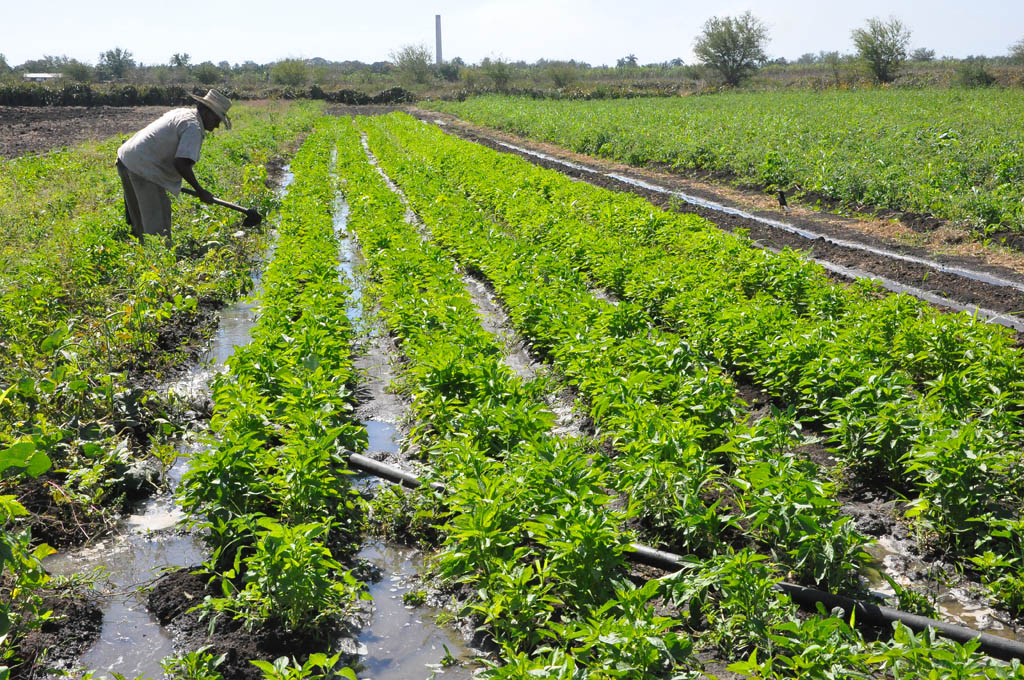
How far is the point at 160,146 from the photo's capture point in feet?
26.3

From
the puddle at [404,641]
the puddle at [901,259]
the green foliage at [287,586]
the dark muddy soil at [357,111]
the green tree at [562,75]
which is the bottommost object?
the puddle at [404,641]

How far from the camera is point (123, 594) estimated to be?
3666mm

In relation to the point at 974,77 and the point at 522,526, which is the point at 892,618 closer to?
the point at 522,526

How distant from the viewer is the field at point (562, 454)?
3.11 m

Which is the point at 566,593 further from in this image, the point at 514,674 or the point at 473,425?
the point at 473,425

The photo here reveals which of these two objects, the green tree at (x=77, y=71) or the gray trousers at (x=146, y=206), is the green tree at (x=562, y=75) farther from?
the gray trousers at (x=146, y=206)

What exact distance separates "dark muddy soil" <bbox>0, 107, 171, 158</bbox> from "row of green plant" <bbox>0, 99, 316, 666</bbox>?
39.1 ft

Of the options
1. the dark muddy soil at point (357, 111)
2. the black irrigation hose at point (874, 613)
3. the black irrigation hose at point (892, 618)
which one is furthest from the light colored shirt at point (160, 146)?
the dark muddy soil at point (357, 111)

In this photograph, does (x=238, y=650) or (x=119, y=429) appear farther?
(x=119, y=429)

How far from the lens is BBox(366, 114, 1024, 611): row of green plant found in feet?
12.2

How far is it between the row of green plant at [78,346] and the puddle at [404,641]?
→ 135 centimetres

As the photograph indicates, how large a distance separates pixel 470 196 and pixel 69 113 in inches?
1312

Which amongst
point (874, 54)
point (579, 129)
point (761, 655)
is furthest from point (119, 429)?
point (874, 54)

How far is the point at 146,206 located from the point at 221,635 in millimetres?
6581
